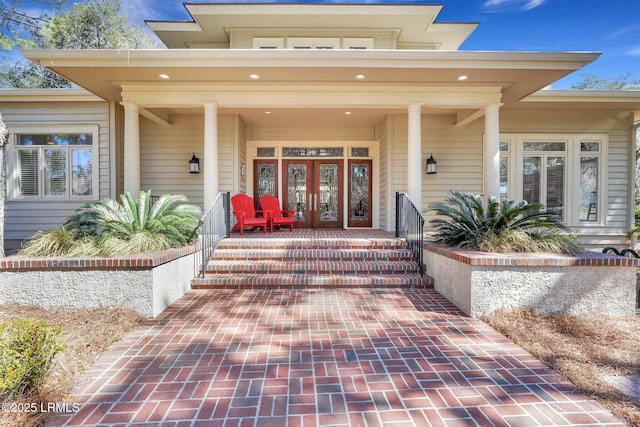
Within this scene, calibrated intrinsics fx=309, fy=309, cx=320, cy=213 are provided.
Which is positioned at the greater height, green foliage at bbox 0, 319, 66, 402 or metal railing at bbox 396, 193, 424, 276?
metal railing at bbox 396, 193, 424, 276

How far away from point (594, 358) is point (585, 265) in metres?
1.28

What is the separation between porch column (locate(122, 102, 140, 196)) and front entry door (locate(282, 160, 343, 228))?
11.5ft

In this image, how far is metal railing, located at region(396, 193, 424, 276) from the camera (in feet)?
15.0

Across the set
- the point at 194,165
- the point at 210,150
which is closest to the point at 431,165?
the point at 210,150

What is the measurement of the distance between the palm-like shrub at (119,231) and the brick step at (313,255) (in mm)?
668

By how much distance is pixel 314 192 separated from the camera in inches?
325

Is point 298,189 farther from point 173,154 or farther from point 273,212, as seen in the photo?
point 173,154

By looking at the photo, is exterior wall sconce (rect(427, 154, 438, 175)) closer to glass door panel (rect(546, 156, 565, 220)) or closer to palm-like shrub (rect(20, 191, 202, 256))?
glass door panel (rect(546, 156, 565, 220))

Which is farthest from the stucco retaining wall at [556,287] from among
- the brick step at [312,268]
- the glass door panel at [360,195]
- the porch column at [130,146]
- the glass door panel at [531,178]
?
the porch column at [130,146]

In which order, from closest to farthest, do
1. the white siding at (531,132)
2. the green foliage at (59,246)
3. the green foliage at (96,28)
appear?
1. the green foliage at (59,246)
2. the white siding at (531,132)
3. the green foliage at (96,28)

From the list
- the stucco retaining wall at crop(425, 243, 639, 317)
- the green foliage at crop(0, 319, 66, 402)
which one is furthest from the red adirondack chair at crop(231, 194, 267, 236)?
the stucco retaining wall at crop(425, 243, 639, 317)

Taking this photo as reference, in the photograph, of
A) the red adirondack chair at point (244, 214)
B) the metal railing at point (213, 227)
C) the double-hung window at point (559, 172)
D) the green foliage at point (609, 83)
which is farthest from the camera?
the green foliage at point (609, 83)

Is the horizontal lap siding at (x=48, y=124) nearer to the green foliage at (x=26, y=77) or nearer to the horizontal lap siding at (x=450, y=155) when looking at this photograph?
the horizontal lap siding at (x=450, y=155)

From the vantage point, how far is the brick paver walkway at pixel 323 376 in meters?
1.76
